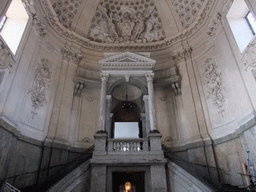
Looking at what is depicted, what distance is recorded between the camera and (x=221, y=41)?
11.1 metres

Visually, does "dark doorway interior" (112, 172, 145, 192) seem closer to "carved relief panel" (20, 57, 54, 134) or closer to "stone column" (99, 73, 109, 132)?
"stone column" (99, 73, 109, 132)

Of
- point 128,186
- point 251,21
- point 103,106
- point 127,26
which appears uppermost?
point 127,26

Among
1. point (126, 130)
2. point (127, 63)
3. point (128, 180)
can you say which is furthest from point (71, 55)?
point (128, 180)

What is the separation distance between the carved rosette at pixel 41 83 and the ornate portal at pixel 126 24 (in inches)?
211

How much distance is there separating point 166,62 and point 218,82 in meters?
4.72

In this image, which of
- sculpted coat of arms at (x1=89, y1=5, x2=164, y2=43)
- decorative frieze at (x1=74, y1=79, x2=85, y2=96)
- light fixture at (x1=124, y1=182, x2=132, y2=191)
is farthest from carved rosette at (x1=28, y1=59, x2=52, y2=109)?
light fixture at (x1=124, y1=182, x2=132, y2=191)

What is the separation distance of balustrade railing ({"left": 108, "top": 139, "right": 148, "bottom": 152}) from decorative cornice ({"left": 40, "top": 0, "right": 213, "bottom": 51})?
834 centimetres

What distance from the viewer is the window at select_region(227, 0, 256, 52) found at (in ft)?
32.7

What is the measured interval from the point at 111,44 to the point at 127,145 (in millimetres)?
8878

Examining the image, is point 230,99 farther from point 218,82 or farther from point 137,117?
point 137,117

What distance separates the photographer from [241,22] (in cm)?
1056

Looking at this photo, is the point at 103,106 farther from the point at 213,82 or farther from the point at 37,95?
the point at 213,82

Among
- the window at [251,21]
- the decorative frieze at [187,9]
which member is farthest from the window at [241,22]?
the decorative frieze at [187,9]

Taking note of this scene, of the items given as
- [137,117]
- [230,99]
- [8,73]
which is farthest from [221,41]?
[8,73]
